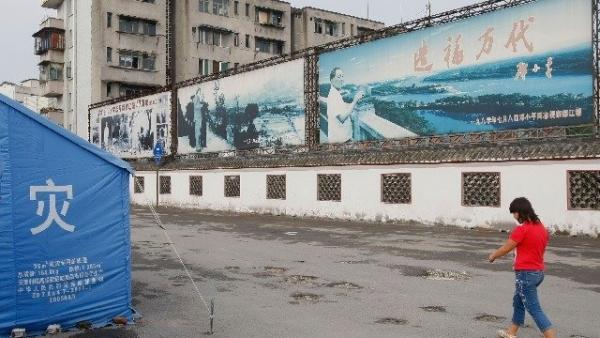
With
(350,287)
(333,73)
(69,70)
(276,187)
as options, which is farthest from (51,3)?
(350,287)

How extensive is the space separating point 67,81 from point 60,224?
44126 mm

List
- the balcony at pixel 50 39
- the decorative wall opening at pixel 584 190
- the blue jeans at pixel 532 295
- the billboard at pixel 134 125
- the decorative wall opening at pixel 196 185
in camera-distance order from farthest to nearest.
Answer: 1. the balcony at pixel 50 39
2. the billboard at pixel 134 125
3. the decorative wall opening at pixel 196 185
4. the decorative wall opening at pixel 584 190
5. the blue jeans at pixel 532 295

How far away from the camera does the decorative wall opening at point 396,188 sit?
2009cm

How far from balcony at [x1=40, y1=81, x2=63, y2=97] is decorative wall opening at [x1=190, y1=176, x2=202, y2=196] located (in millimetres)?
22898

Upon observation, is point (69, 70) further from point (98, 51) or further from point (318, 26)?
Result: point (318, 26)

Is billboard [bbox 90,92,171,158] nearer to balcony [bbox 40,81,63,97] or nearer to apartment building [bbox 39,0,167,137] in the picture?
apartment building [bbox 39,0,167,137]

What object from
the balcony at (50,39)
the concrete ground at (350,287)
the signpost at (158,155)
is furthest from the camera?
the balcony at (50,39)

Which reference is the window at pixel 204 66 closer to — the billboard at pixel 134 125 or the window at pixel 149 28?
the window at pixel 149 28

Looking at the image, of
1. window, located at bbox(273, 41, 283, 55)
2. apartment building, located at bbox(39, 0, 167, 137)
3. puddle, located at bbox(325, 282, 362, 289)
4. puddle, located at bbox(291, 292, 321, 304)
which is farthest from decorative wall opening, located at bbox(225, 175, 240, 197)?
window, located at bbox(273, 41, 283, 55)

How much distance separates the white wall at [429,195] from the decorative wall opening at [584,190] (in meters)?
0.17

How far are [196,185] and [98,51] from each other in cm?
1825

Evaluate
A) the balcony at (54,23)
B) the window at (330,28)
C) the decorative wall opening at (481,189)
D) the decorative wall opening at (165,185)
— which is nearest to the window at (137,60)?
the balcony at (54,23)

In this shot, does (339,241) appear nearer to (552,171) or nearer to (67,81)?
(552,171)

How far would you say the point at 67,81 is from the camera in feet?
153
